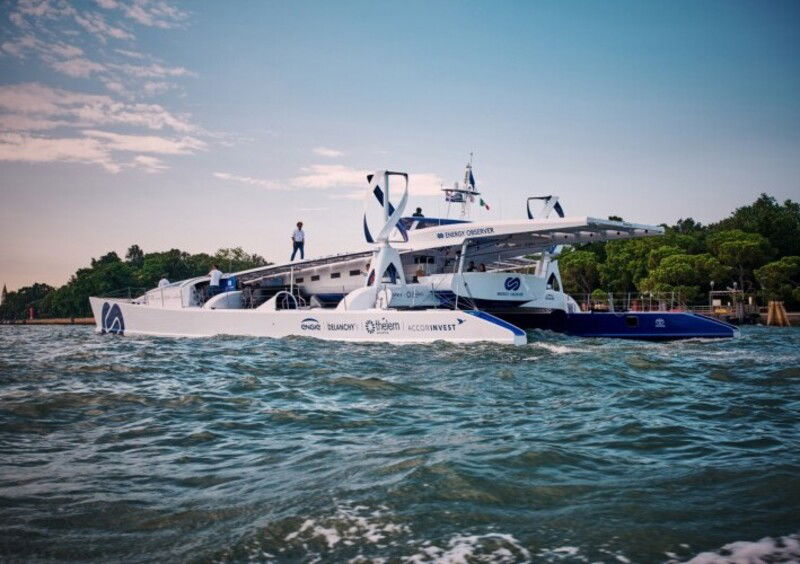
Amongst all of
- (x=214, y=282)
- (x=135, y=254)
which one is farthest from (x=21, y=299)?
(x=214, y=282)

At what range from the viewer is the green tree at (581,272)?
7394cm

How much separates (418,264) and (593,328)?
22.9 ft

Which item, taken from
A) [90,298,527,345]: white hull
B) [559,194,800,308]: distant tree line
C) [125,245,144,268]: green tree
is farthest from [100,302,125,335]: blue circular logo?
[125,245,144,268]: green tree

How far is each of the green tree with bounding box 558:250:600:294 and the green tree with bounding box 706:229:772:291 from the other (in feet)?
46.8

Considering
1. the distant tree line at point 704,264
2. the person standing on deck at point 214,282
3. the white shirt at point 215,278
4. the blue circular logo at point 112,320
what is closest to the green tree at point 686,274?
the distant tree line at point 704,264

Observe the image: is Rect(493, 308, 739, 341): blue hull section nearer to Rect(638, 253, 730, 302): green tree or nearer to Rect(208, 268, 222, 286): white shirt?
Rect(208, 268, 222, 286): white shirt

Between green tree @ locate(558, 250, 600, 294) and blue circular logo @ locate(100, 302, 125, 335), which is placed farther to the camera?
green tree @ locate(558, 250, 600, 294)

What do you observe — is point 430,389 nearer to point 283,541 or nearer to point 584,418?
point 584,418

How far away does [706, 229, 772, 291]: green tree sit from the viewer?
59.2 m

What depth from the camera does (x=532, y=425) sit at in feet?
24.0

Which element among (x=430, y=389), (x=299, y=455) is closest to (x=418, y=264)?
(x=430, y=389)

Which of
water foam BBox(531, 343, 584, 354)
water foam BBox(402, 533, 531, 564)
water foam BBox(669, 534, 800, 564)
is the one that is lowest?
water foam BBox(669, 534, 800, 564)

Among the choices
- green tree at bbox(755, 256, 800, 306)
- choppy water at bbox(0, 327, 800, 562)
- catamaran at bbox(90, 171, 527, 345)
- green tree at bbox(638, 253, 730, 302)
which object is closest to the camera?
choppy water at bbox(0, 327, 800, 562)

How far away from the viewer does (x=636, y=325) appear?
23.5 meters
